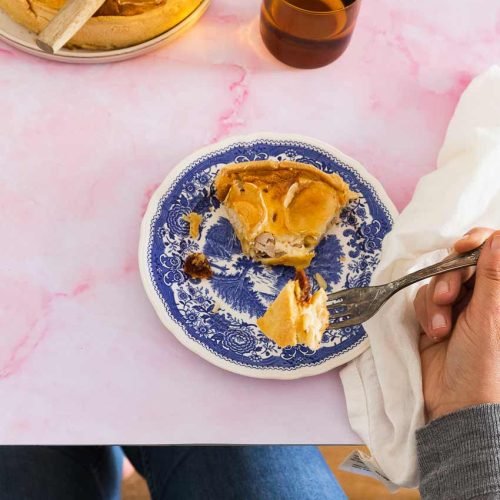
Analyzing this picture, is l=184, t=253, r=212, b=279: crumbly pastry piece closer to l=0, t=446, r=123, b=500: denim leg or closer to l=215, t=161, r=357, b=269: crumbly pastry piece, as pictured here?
l=215, t=161, r=357, b=269: crumbly pastry piece

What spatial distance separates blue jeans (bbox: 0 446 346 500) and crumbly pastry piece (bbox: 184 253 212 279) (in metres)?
0.30

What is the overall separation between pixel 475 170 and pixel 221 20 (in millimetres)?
420

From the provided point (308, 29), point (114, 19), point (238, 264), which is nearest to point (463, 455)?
point (238, 264)

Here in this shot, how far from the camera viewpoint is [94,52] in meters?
0.90

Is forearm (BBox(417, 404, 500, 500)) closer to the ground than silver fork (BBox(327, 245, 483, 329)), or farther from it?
closer to the ground

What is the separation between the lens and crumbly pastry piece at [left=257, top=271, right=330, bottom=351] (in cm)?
65

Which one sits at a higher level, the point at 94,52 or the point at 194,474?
the point at 94,52

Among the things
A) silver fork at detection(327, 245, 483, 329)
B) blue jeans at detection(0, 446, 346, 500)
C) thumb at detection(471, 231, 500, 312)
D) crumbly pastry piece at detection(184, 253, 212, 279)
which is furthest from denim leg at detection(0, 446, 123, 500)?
thumb at detection(471, 231, 500, 312)

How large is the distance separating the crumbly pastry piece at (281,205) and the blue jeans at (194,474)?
1.03 ft

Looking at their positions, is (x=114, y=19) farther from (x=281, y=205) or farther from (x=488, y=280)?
(x=488, y=280)

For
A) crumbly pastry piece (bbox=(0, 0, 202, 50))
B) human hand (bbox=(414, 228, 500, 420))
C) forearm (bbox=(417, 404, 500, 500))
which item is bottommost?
forearm (bbox=(417, 404, 500, 500))

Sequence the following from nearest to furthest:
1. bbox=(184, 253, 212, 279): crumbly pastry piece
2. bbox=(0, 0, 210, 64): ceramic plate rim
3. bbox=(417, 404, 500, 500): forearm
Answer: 1. bbox=(417, 404, 500, 500): forearm
2. bbox=(184, 253, 212, 279): crumbly pastry piece
3. bbox=(0, 0, 210, 64): ceramic plate rim

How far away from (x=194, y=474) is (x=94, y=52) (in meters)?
0.59

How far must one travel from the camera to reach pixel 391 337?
2.36 feet
